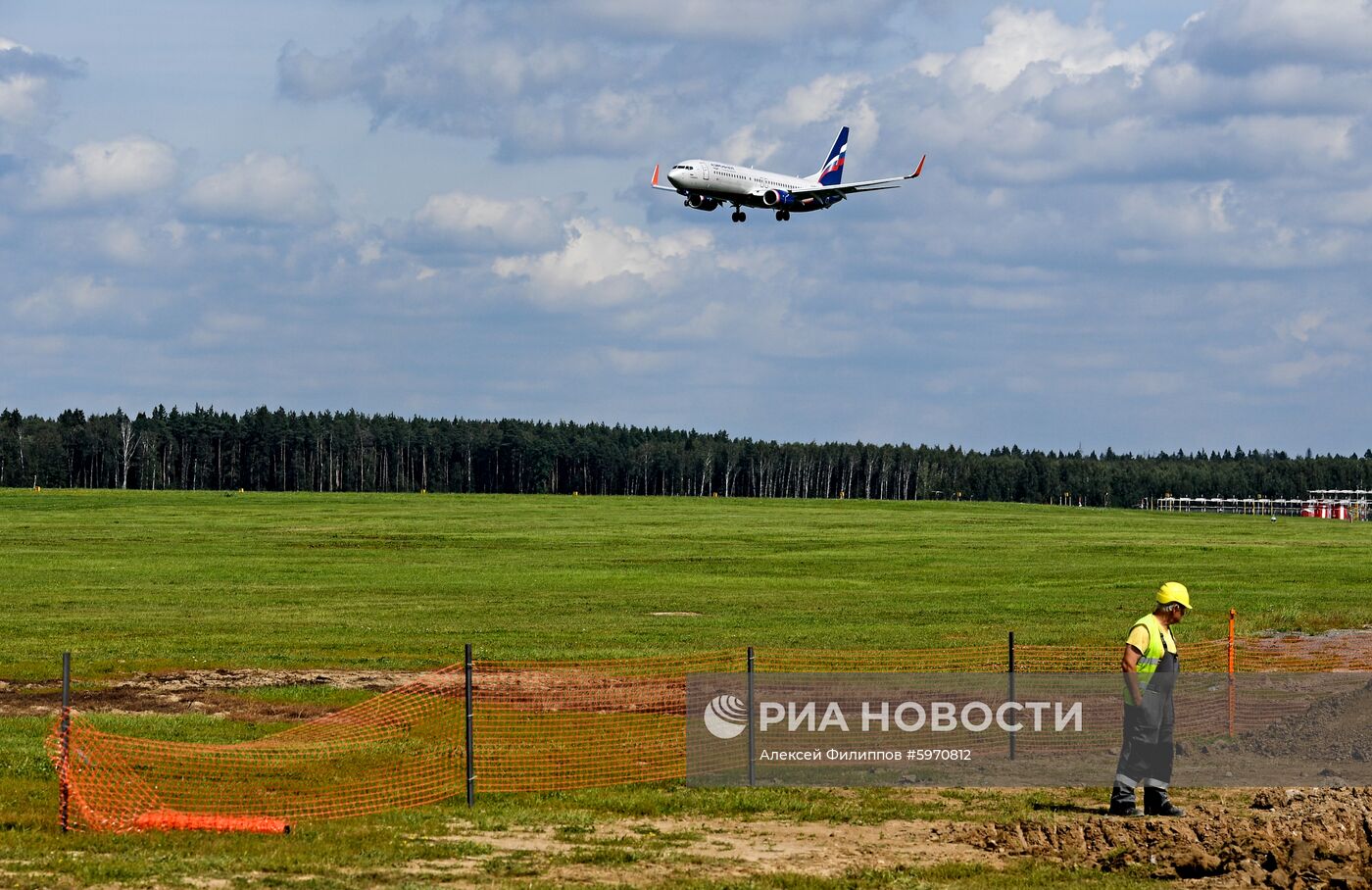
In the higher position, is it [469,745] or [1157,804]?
[469,745]

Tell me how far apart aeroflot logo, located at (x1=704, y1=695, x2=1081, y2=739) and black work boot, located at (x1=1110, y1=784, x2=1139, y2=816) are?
4.96 m

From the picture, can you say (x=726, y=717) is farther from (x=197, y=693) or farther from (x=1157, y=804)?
(x=197, y=693)

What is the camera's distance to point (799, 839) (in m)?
16.8

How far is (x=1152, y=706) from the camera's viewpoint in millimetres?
16641

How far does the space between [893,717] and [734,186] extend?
47658 mm

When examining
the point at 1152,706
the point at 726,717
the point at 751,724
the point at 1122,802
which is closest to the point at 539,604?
the point at 726,717

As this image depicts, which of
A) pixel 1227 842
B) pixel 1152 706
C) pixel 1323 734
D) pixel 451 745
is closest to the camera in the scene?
pixel 1227 842

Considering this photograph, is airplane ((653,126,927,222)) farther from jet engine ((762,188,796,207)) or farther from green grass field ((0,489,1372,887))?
green grass field ((0,489,1372,887))

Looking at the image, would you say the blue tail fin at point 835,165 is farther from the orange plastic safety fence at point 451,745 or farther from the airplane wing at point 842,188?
the orange plastic safety fence at point 451,745

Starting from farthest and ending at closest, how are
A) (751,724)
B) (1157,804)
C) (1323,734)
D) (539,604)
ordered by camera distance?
(539,604) → (1323,734) → (751,724) → (1157,804)

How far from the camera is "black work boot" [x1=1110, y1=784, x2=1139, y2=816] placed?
17125mm

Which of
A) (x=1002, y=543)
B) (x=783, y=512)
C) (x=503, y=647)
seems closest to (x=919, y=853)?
(x=503, y=647)

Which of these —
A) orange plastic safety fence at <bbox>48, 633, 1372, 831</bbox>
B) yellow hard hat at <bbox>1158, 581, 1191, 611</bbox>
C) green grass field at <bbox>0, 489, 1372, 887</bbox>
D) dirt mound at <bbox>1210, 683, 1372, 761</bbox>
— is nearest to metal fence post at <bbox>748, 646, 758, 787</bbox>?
green grass field at <bbox>0, 489, 1372, 887</bbox>

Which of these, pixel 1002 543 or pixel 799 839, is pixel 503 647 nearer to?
pixel 799 839
